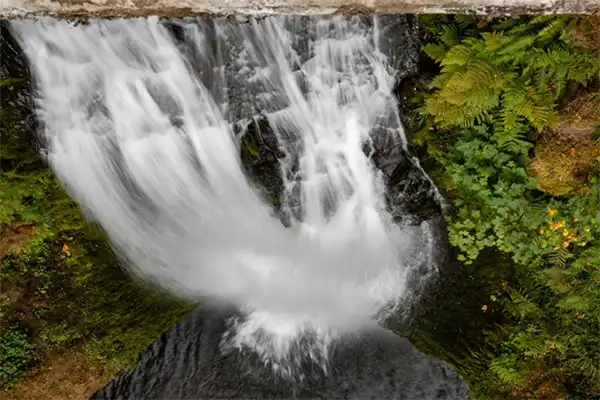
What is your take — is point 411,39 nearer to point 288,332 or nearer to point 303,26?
point 303,26

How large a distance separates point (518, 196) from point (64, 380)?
6835 mm

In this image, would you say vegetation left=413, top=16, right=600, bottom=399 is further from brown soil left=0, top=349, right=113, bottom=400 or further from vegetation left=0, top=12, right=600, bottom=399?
brown soil left=0, top=349, right=113, bottom=400

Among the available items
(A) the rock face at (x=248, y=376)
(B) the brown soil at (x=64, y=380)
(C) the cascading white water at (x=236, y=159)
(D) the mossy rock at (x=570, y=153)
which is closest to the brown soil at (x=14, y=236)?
(C) the cascading white water at (x=236, y=159)

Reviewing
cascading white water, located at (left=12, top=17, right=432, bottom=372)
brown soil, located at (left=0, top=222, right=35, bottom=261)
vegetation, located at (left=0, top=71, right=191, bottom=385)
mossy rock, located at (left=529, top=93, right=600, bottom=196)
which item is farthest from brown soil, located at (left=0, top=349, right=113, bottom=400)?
mossy rock, located at (left=529, top=93, right=600, bottom=196)

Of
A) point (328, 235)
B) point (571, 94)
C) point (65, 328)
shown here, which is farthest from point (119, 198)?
point (571, 94)

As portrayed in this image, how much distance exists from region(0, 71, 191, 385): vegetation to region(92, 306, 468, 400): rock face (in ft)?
1.26

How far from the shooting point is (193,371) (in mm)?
7344

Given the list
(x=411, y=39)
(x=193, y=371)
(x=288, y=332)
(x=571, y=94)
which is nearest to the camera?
(x=571, y=94)

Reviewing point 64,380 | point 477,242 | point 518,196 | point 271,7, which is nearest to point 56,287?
point 64,380

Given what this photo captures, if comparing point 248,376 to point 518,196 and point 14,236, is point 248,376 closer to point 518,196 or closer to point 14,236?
point 14,236

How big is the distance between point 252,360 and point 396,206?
3.25 meters

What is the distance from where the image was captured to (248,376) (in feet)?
24.2

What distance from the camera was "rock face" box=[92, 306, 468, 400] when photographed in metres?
7.27

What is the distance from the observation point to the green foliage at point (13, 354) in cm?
675
